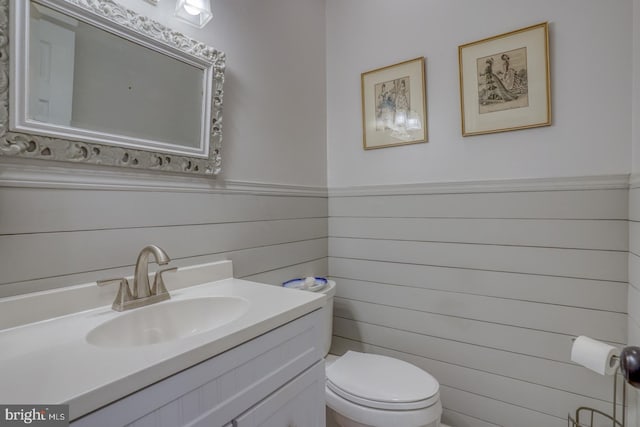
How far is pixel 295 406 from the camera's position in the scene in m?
0.90

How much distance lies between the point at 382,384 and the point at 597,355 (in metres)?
0.73

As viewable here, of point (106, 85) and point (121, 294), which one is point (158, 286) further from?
point (106, 85)

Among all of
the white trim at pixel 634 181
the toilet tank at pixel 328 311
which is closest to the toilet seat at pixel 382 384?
the toilet tank at pixel 328 311

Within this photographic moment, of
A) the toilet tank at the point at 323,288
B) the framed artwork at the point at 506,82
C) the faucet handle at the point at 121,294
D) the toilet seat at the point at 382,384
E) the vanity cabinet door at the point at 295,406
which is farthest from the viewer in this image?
the toilet tank at the point at 323,288

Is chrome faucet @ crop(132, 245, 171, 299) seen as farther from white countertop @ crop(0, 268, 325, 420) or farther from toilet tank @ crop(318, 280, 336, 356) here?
toilet tank @ crop(318, 280, 336, 356)

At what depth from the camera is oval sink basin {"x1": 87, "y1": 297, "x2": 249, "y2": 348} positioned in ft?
2.85

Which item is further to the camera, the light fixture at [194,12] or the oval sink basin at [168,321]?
the light fixture at [194,12]

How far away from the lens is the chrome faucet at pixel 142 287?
36.4 inches

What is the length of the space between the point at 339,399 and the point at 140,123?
1231 mm

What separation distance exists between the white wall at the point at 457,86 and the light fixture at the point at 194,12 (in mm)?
933

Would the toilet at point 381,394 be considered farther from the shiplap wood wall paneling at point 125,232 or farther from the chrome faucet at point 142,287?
the chrome faucet at point 142,287

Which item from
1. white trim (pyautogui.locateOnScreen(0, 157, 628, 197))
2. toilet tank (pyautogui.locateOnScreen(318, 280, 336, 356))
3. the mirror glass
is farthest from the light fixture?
toilet tank (pyautogui.locateOnScreen(318, 280, 336, 356))

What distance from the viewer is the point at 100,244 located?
3.11 ft

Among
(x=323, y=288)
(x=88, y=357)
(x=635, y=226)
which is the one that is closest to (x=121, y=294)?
(x=88, y=357)
